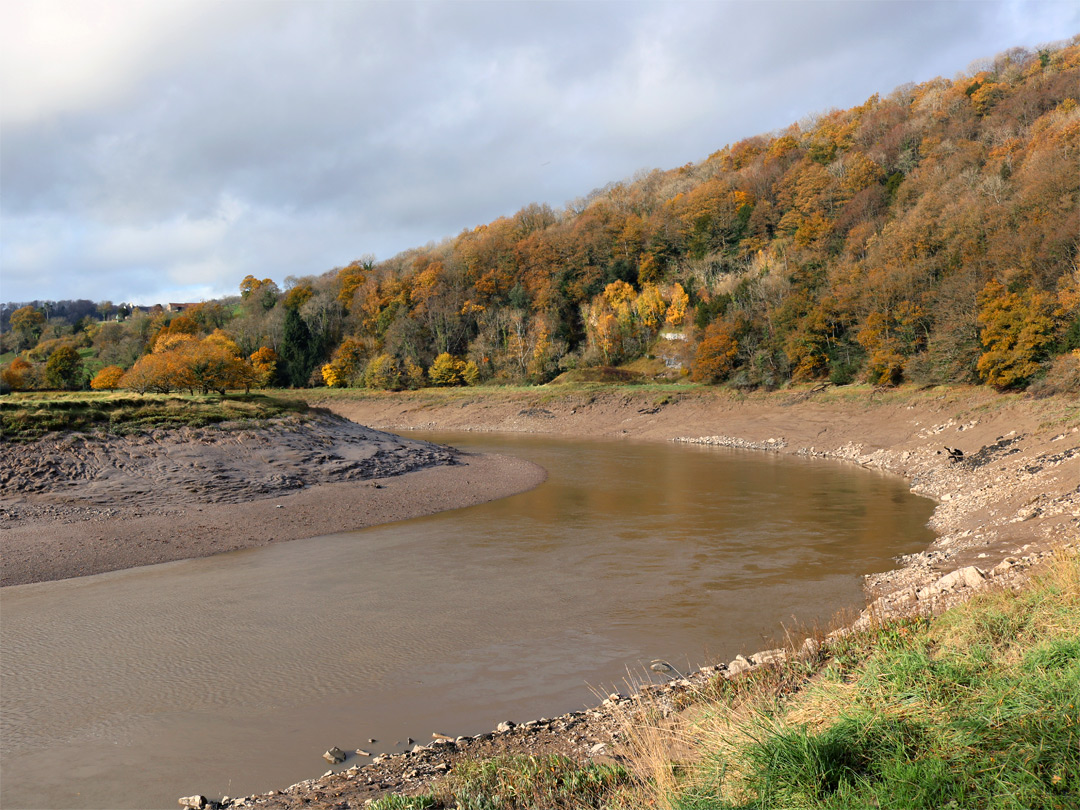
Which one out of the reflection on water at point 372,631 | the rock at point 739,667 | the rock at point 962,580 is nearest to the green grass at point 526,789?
the reflection on water at point 372,631

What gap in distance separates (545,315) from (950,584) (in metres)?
69.0

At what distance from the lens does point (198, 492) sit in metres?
20.1

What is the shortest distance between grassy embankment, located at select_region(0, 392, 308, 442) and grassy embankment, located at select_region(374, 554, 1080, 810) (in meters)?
22.0

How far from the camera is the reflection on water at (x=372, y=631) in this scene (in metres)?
6.88

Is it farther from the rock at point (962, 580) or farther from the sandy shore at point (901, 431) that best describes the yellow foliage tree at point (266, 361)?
the rock at point (962, 580)

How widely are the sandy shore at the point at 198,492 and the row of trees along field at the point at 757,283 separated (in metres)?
12.2

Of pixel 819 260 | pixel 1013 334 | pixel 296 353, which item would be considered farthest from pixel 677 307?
pixel 296 353

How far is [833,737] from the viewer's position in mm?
4078

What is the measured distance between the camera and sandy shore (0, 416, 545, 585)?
50.9 feet

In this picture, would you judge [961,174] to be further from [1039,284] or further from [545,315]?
[545,315]

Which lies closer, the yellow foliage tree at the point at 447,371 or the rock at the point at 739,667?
the rock at the point at 739,667

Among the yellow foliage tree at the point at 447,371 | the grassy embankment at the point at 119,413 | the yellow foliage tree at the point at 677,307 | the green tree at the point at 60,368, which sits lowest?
the grassy embankment at the point at 119,413

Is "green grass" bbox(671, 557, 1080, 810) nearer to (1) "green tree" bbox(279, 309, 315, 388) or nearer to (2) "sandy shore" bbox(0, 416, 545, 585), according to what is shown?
(2) "sandy shore" bbox(0, 416, 545, 585)

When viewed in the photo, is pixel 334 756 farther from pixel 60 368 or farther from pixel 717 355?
pixel 60 368
